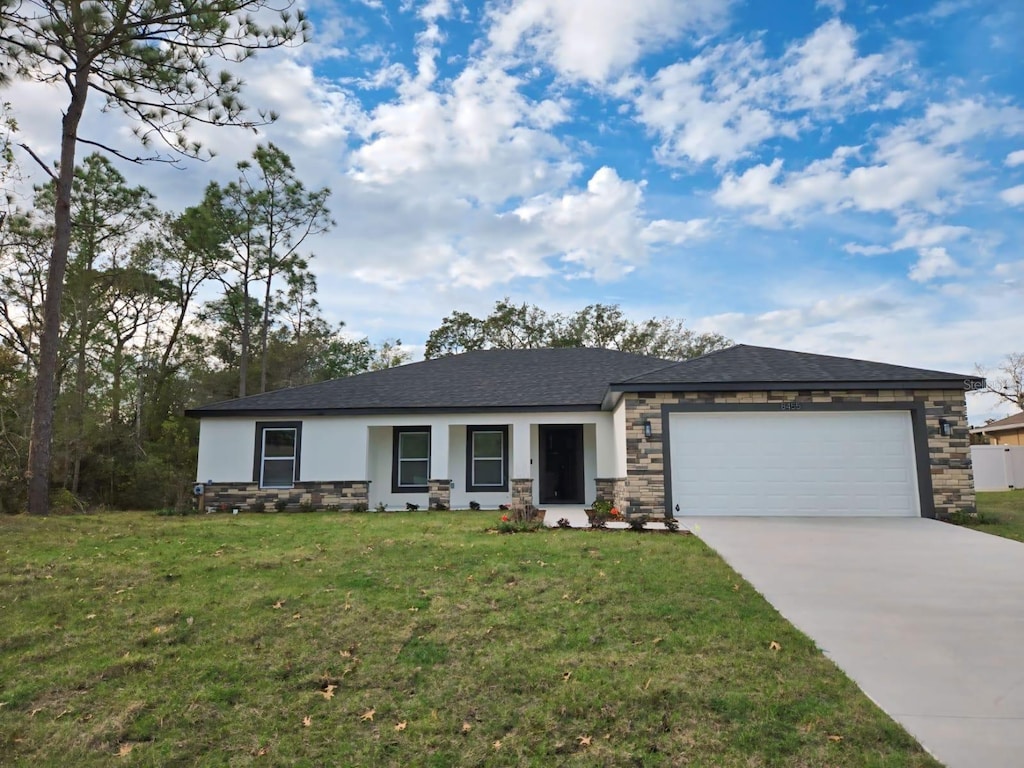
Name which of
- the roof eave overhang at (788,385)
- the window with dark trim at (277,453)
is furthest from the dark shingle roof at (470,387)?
the roof eave overhang at (788,385)

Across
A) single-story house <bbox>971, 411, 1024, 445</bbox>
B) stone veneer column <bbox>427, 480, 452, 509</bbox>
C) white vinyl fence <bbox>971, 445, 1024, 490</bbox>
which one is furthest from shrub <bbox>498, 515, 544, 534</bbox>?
single-story house <bbox>971, 411, 1024, 445</bbox>

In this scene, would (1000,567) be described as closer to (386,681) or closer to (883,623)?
(883,623)

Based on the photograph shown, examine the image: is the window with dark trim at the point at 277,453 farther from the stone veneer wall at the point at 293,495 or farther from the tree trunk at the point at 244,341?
the tree trunk at the point at 244,341

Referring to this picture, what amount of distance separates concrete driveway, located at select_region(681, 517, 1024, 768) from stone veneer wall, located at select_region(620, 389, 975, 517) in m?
1.65

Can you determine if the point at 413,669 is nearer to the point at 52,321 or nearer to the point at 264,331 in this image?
the point at 52,321

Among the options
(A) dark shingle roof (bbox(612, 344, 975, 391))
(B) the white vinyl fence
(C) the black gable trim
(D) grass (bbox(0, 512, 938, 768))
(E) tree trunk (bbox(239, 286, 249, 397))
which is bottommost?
(D) grass (bbox(0, 512, 938, 768))

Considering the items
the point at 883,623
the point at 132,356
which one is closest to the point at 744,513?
the point at 883,623

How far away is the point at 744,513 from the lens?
10.6 metres

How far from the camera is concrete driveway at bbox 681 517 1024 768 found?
315 cm

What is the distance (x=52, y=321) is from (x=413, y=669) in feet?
33.6

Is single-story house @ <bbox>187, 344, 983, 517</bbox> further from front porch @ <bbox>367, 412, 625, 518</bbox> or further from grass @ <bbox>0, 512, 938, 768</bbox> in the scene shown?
grass @ <bbox>0, 512, 938, 768</bbox>

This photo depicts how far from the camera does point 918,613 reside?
4934mm

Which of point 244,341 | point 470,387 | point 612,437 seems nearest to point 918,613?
point 612,437

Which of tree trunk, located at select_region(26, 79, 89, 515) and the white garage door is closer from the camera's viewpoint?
tree trunk, located at select_region(26, 79, 89, 515)
